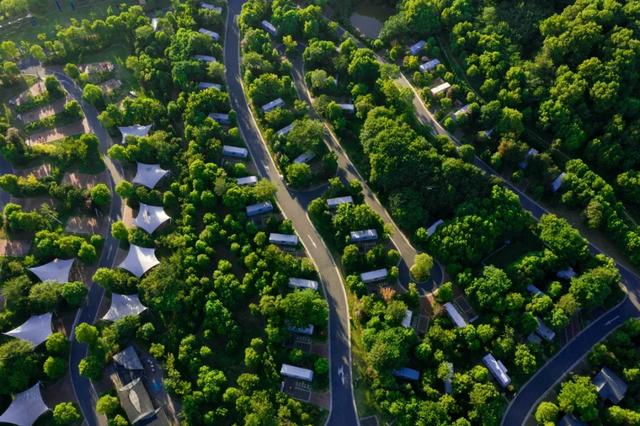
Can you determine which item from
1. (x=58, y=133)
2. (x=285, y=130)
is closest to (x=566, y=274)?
(x=285, y=130)

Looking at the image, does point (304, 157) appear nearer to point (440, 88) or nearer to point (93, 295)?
point (440, 88)

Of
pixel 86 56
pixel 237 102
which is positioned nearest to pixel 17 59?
pixel 86 56

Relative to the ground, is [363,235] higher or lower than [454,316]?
higher

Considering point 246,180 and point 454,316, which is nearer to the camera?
point 454,316

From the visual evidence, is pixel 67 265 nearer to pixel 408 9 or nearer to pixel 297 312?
pixel 297 312

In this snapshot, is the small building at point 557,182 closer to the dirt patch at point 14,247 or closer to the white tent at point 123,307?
the white tent at point 123,307
